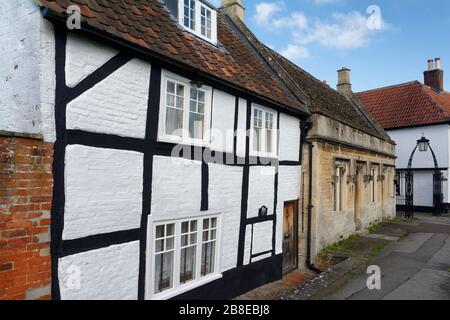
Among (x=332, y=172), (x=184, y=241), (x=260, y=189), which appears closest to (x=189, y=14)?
(x=260, y=189)

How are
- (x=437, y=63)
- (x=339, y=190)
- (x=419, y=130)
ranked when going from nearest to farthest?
(x=339, y=190) → (x=419, y=130) → (x=437, y=63)

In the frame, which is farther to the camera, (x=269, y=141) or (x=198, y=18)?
(x=269, y=141)

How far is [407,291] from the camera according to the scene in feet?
26.0

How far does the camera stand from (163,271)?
6.01 meters

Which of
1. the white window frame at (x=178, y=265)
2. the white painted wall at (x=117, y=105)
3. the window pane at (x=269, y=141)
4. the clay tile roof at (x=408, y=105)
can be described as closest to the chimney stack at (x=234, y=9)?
the window pane at (x=269, y=141)

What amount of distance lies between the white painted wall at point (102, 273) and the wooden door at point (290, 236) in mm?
5550

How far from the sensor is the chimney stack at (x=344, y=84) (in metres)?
19.9

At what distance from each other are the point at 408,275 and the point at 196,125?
23.6 feet

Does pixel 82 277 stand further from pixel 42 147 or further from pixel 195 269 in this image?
pixel 195 269

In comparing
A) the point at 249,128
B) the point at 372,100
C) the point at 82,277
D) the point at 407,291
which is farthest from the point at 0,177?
the point at 372,100

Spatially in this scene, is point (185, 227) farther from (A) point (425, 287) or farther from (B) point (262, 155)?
(A) point (425, 287)

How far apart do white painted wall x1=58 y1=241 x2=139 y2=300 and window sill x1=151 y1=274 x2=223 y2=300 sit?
55cm

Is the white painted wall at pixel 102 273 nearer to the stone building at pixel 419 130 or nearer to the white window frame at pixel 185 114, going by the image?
the white window frame at pixel 185 114
